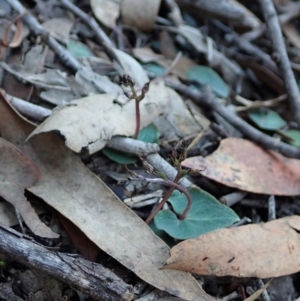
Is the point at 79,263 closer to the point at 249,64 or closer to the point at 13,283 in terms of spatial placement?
the point at 13,283

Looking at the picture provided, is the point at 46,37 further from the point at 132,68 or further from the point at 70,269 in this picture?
the point at 70,269

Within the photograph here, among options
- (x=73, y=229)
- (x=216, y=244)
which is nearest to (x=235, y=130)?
(x=216, y=244)

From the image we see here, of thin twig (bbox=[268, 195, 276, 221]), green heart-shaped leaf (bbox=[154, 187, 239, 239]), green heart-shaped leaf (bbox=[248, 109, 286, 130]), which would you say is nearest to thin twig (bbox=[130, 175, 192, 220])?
green heart-shaped leaf (bbox=[154, 187, 239, 239])

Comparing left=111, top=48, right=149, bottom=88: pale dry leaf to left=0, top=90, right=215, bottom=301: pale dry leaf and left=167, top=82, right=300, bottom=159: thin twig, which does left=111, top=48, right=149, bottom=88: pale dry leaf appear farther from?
left=0, top=90, right=215, bottom=301: pale dry leaf

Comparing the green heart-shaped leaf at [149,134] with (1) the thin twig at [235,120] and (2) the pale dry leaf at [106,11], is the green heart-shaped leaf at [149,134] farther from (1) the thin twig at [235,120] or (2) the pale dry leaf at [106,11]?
(2) the pale dry leaf at [106,11]

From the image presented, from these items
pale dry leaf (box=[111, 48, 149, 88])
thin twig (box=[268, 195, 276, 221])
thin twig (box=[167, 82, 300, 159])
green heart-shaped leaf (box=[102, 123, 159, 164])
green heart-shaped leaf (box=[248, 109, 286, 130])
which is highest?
pale dry leaf (box=[111, 48, 149, 88])

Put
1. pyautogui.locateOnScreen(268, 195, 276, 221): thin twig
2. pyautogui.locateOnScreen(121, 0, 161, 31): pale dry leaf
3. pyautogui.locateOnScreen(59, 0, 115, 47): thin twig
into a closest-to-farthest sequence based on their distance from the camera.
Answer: pyautogui.locateOnScreen(268, 195, 276, 221): thin twig → pyautogui.locateOnScreen(59, 0, 115, 47): thin twig → pyautogui.locateOnScreen(121, 0, 161, 31): pale dry leaf

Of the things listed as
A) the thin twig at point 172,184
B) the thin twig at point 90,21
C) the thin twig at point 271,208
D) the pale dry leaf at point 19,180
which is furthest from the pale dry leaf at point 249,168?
the thin twig at point 90,21
